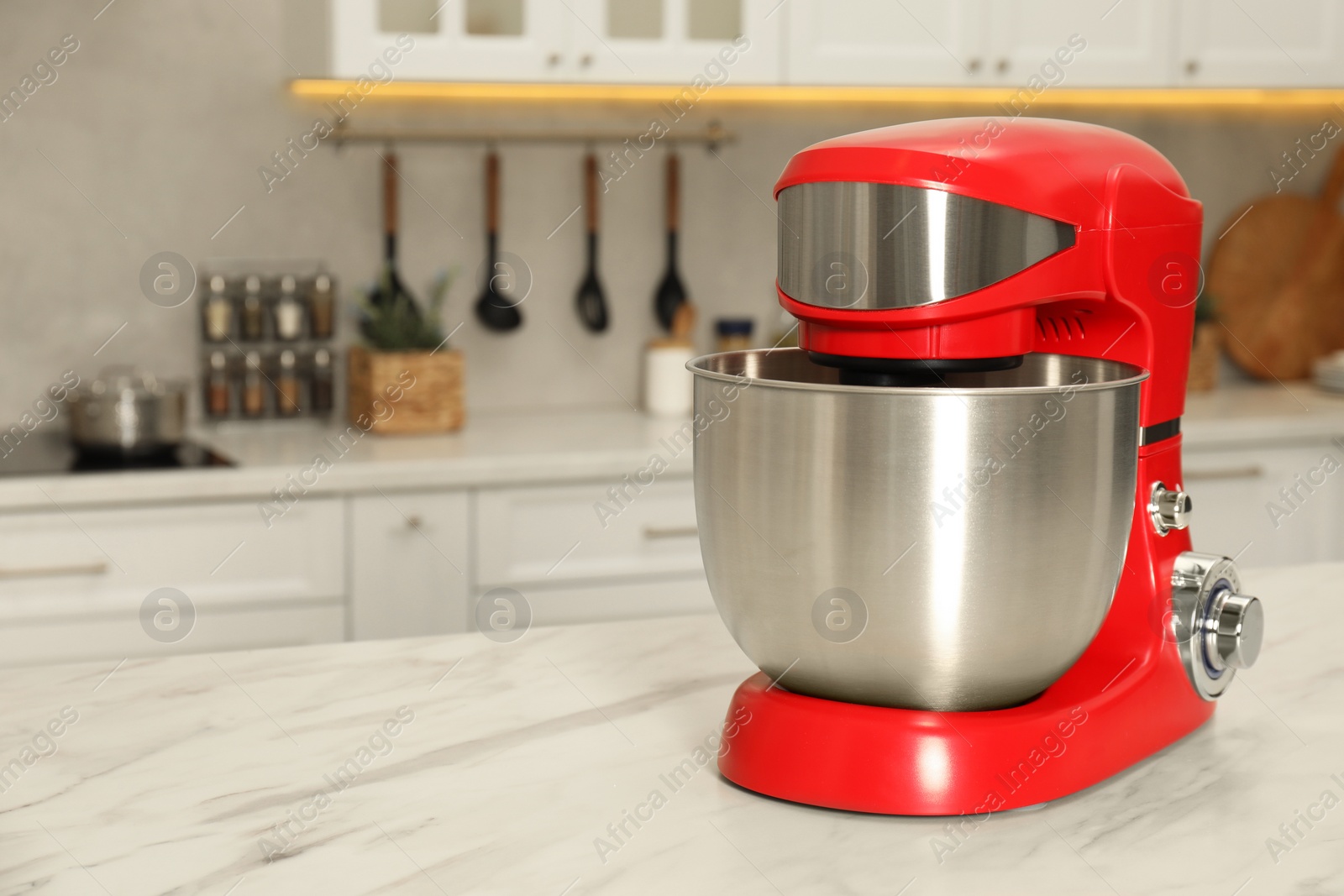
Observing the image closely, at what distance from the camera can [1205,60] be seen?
265 centimetres

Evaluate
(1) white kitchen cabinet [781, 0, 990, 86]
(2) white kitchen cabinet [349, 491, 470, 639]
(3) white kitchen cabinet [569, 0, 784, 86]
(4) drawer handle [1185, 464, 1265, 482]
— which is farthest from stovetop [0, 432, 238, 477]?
(4) drawer handle [1185, 464, 1265, 482]

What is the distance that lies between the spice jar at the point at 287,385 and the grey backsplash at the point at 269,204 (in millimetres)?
182

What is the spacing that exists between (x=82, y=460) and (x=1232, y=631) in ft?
6.01

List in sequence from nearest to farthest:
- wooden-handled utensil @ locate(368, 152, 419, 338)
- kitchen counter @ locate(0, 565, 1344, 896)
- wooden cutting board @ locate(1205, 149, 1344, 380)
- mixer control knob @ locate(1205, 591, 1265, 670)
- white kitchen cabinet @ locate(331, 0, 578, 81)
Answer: kitchen counter @ locate(0, 565, 1344, 896) → mixer control knob @ locate(1205, 591, 1265, 670) → white kitchen cabinet @ locate(331, 0, 578, 81) → wooden-handled utensil @ locate(368, 152, 419, 338) → wooden cutting board @ locate(1205, 149, 1344, 380)

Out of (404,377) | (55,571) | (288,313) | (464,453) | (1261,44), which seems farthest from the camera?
(1261,44)

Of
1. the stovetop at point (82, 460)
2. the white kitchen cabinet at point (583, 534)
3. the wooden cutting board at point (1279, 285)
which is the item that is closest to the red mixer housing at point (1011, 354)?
the white kitchen cabinet at point (583, 534)

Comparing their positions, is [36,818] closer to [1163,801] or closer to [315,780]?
[315,780]

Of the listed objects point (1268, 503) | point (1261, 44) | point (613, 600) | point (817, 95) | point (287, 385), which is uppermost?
point (1261, 44)

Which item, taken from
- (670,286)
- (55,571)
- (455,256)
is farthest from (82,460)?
(670,286)

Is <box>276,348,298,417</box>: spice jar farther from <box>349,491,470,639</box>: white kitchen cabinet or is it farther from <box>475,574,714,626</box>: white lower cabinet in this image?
<box>475,574,714,626</box>: white lower cabinet

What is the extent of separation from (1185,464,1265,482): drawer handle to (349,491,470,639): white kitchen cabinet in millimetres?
1369

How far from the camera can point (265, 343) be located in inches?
99.3

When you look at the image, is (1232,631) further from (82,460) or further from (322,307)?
(322,307)

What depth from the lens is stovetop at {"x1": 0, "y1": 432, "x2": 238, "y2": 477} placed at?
2.07 m
